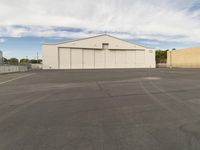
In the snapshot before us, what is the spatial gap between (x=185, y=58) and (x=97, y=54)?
2821 centimetres

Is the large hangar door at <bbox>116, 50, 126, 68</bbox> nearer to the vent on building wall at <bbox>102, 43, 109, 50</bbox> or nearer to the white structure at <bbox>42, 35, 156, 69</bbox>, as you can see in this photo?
the white structure at <bbox>42, 35, 156, 69</bbox>

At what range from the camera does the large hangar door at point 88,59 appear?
50969mm

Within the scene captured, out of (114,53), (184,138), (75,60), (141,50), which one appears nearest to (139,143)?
(184,138)

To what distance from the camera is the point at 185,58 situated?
196ft

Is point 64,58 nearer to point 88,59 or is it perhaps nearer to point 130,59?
point 88,59

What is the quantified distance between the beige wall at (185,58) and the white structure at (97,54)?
1116 centimetres

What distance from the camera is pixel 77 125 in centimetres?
467

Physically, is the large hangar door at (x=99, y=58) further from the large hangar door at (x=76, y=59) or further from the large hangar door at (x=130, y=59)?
the large hangar door at (x=130, y=59)

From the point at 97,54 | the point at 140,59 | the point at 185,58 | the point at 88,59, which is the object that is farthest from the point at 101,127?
the point at 185,58

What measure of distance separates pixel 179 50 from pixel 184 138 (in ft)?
210

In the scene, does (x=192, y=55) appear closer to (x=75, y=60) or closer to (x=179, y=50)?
(x=179, y=50)

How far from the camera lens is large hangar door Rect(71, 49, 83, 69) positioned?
49.9 meters

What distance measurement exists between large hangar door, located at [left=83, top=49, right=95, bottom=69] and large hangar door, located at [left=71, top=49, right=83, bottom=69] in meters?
0.95

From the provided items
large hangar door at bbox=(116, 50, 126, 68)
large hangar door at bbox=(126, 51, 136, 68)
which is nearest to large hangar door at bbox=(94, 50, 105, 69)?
large hangar door at bbox=(116, 50, 126, 68)
